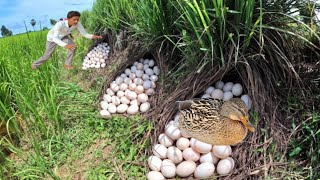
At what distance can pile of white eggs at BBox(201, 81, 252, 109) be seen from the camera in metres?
1.94

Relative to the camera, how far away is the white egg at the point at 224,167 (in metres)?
1.82

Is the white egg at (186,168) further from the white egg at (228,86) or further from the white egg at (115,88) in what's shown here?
the white egg at (115,88)

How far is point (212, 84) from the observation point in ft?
6.67

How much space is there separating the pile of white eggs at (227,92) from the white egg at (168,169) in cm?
43

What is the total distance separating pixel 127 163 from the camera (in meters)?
2.16

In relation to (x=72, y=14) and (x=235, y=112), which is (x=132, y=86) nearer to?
(x=72, y=14)

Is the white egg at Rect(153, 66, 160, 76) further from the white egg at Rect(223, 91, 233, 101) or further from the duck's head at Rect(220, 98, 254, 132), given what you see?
the duck's head at Rect(220, 98, 254, 132)

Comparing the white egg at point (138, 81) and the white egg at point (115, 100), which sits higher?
the white egg at point (138, 81)

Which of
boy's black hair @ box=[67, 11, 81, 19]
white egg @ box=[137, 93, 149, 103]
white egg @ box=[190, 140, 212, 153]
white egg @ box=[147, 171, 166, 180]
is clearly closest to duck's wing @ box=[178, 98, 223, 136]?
white egg @ box=[190, 140, 212, 153]

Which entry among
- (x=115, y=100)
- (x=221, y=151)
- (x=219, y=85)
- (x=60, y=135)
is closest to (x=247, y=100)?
(x=219, y=85)

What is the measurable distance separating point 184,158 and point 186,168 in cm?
7

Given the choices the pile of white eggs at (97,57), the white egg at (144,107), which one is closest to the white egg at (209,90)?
the white egg at (144,107)

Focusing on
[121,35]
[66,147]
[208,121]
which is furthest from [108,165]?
[121,35]

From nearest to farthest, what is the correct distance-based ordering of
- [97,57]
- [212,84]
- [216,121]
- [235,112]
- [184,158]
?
[235,112] → [216,121] → [184,158] → [212,84] → [97,57]
